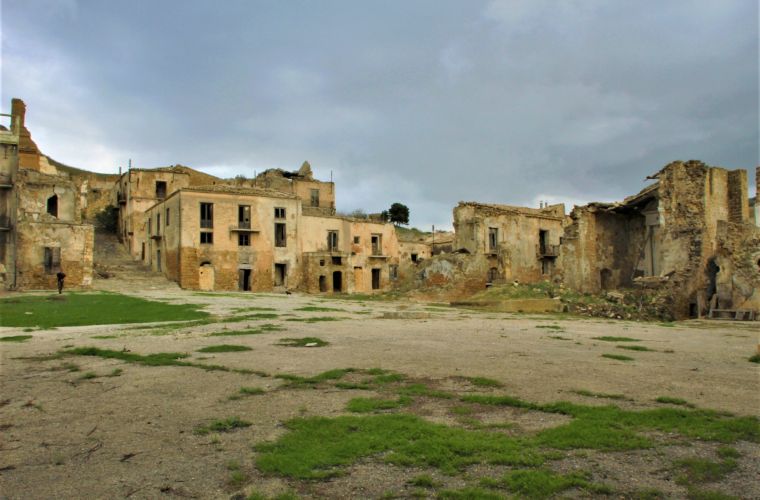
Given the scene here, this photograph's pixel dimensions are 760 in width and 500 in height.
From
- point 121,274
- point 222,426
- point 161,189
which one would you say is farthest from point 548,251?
point 222,426

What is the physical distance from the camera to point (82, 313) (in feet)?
61.3

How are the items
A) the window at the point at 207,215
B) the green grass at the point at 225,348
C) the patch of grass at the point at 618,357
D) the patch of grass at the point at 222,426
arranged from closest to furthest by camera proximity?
the patch of grass at the point at 222,426, the patch of grass at the point at 618,357, the green grass at the point at 225,348, the window at the point at 207,215

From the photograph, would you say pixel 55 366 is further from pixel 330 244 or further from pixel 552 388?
pixel 330 244

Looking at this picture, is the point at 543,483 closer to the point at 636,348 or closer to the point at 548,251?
the point at 636,348

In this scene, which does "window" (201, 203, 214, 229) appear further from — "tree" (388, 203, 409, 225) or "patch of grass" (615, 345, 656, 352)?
"tree" (388, 203, 409, 225)

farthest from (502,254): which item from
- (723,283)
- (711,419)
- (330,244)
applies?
(711,419)

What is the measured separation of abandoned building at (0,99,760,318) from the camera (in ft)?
81.6

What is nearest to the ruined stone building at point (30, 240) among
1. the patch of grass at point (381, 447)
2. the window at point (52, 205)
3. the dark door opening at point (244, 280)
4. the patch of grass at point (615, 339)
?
the window at point (52, 205)

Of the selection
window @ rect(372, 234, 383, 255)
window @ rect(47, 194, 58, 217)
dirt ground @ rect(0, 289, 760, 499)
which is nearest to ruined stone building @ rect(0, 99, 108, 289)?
window @ rect(47, 194, 58, 217)

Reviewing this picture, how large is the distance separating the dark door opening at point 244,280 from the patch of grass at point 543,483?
4186 centimetres

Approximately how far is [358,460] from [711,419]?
349cm

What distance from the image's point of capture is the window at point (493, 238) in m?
41.5

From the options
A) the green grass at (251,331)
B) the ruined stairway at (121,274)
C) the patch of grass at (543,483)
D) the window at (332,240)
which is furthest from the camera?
the window at (332,240)

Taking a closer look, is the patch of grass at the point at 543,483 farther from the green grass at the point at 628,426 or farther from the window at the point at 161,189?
the window at the point at 161,189
